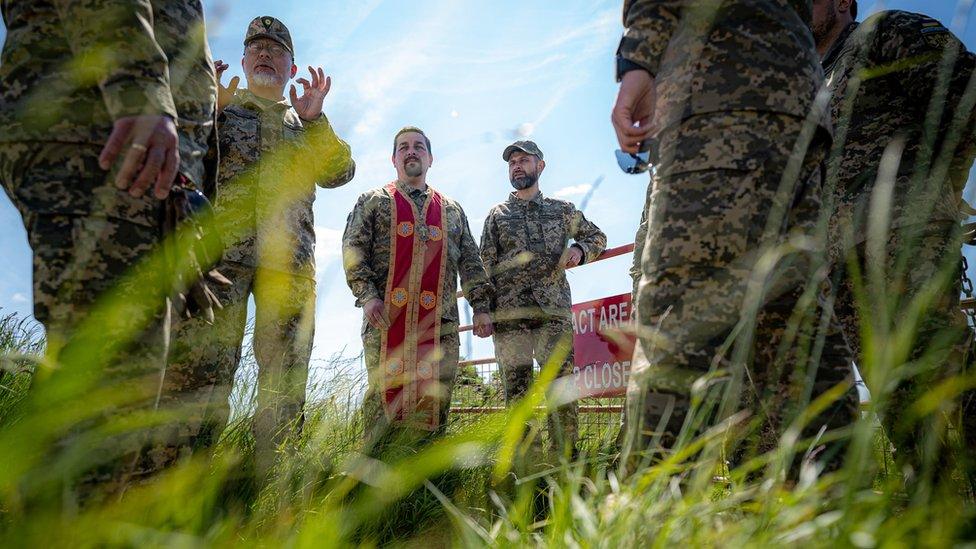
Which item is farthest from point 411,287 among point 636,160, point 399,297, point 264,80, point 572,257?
point 636,160

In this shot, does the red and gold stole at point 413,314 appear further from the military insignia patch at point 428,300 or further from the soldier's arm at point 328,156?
the soldier's arm at point 328,156

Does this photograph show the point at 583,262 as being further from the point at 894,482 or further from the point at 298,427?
the point at 894,482

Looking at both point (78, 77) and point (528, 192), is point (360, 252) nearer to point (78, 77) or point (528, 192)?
point (528, 192)

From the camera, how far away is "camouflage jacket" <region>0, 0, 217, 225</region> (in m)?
1.42

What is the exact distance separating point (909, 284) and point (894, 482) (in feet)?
6.19

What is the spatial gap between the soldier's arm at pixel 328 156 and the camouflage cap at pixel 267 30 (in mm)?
613

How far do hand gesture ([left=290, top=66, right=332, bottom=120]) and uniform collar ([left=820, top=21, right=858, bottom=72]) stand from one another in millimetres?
2535

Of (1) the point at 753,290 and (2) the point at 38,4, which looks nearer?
(1) the point at 753,290

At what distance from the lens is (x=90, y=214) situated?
55.0 inches

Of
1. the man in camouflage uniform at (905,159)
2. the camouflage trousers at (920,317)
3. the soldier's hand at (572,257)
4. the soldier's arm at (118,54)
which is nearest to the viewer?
the soldier's arm at (118,54)

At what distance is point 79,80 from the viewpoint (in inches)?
58.4

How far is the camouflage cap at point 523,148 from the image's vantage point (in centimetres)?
524

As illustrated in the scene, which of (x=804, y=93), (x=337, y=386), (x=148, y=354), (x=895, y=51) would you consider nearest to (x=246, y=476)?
(x=337, y=386)

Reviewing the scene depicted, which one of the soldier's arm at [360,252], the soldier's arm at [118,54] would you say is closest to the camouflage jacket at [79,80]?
the soldier's arm at [118,54]
